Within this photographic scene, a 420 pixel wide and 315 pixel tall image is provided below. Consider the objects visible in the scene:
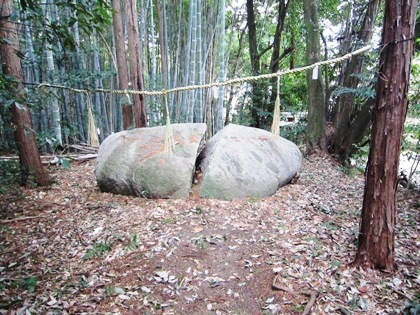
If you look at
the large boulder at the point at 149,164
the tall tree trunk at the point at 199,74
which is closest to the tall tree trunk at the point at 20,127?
the large boulder at the point at 149,164

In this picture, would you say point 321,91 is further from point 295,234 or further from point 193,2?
point 295,234

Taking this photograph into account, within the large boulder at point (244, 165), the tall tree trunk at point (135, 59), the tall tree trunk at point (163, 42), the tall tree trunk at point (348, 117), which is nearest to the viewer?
the large boulder at point (244, 165)

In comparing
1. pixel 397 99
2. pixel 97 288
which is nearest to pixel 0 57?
pixel 97 288

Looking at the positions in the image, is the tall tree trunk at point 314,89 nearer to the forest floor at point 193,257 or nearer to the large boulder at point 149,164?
the forest floor at point 193,257

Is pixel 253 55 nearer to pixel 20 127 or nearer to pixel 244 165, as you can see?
pixel 244 165

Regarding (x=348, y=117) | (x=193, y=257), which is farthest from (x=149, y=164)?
(x=348, y=117)

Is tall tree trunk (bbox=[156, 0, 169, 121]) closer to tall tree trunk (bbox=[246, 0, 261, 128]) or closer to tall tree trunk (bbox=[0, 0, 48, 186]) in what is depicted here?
tall tree trunk (bbox=[246, 0, 261, 128])

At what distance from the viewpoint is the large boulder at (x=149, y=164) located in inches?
111

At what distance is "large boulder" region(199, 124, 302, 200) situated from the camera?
2805 millimetres

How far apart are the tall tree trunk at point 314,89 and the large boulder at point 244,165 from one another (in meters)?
1.61

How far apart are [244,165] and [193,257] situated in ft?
3.97

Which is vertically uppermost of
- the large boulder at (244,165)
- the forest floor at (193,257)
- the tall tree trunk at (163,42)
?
the tall tree trunk at (163,42)

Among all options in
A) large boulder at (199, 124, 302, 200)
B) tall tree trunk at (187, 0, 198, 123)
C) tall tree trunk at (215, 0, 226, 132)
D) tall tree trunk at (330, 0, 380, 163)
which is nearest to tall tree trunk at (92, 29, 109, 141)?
tall tree trunk at (187, 0, 198, 123)

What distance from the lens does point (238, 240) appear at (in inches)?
86.2
